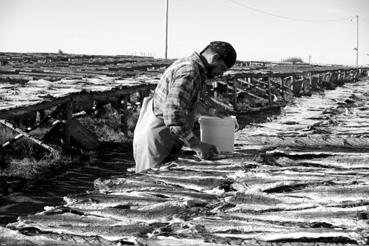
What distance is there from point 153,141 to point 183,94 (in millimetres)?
769

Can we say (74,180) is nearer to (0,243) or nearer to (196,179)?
(196,179)

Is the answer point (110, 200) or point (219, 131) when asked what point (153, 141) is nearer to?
point (219, 131)

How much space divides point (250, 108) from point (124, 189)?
61.4ft

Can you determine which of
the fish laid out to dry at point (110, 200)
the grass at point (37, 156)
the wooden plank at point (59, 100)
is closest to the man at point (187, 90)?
the fish laid out to dry at point (110, 200)

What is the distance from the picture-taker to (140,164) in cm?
484

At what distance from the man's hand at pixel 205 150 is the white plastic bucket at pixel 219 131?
20 centimetres

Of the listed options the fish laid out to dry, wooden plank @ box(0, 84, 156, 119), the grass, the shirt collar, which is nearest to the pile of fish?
the fish laid out to dry

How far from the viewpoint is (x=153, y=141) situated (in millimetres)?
4594

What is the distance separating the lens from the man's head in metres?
4.05

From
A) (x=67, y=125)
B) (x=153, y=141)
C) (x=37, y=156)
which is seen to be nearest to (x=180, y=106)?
(x=153, y=141)

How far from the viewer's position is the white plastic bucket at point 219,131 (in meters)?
4.28

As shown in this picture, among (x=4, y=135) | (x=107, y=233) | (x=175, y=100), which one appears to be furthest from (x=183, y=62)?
(x=4, y=135)

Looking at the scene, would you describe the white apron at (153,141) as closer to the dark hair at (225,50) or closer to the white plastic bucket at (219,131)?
the white plastic bucket at (219,131)

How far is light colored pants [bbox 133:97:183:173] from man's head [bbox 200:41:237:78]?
2.37 ft
